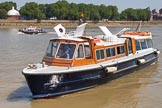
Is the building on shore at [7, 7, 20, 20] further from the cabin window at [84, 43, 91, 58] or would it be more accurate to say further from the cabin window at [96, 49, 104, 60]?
the cabin window at [84, 43, 91, 58]

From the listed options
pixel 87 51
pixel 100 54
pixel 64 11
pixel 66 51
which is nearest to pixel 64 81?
pixel 66 51

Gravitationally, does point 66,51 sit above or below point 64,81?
above

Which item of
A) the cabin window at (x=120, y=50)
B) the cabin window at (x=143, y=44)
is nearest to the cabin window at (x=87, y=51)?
the cabin window at (x=120, y=50)

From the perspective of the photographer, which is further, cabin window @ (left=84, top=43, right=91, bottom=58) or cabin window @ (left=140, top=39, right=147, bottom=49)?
cabin window @ (left=140, top=39, right=147, bottom=49)

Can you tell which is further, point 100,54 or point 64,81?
point 100,54

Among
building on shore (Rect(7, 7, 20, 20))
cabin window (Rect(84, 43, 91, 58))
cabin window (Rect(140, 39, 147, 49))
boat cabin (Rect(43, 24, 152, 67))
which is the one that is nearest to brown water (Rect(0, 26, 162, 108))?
boat cabin (Rect(43, 24, 152, 67))

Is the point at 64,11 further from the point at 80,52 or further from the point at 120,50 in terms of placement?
the point at 80,52

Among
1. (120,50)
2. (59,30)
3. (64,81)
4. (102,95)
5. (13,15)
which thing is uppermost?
(59,30)

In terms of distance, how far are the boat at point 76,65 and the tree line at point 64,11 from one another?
112 meters

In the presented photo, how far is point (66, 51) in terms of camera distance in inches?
668

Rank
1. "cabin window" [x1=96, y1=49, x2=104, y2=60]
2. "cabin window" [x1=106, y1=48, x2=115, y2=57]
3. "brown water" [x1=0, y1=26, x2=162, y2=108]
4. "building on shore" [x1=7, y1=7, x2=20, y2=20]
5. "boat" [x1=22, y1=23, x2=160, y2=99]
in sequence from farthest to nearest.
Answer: "building on shore" [x1=7, y1=7, x2=20, y2=20] → "cabin window" [x1=106, y1=48, x2=115, y2=57] → "cabin window" [x1=96, y1=49, x2=104, y2=60] → "boat" [x1=22, y1=23, x2=160, y2=99] → "brown water" [x1=0, y1=26, x2=162, y2=108]

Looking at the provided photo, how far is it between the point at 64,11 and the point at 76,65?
125384 mm

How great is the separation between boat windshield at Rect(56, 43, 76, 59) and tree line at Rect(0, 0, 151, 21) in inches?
4491

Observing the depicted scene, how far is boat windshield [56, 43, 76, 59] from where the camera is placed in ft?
A: 55.3
